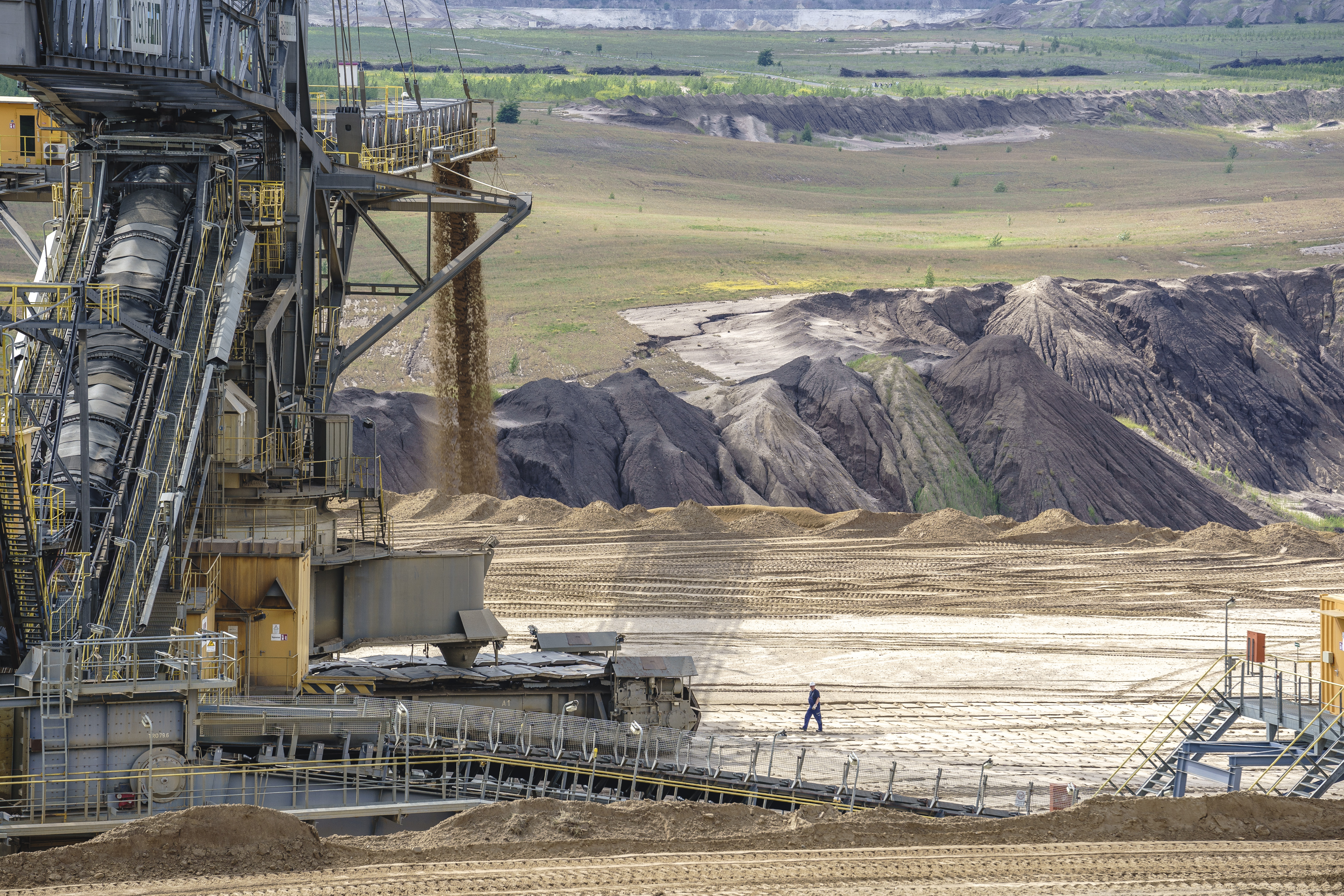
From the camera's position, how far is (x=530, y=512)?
34.7 metres

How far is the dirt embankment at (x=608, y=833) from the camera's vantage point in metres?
12.1

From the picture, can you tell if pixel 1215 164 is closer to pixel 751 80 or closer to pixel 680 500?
pixel 751 80

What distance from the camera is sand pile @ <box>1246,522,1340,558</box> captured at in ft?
112

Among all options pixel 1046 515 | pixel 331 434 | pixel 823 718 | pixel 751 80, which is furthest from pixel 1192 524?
pixel 751 80

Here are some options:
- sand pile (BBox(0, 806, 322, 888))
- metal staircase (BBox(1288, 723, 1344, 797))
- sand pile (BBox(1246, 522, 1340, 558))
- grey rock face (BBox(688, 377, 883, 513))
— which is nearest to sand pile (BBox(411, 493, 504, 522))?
grey rock face (BBox(688, 377, 883, 513))

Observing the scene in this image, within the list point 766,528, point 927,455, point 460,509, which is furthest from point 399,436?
point 927,455

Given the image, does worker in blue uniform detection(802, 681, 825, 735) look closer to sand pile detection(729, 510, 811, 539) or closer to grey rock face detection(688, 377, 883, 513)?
sand pile detection(729, 510, 811, 539)

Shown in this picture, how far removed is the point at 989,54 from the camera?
122 meters

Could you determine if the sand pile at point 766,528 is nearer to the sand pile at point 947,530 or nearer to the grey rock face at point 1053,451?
the sand pile at point 947,530

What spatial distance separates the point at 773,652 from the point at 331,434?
10.3 metres

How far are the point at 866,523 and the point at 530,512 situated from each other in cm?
775

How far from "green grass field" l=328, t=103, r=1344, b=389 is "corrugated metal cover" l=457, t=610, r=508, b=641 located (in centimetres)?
2902

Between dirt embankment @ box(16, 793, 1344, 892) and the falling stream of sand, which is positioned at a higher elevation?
the falling stream of sand

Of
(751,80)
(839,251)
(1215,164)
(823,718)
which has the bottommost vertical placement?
(823,718)
